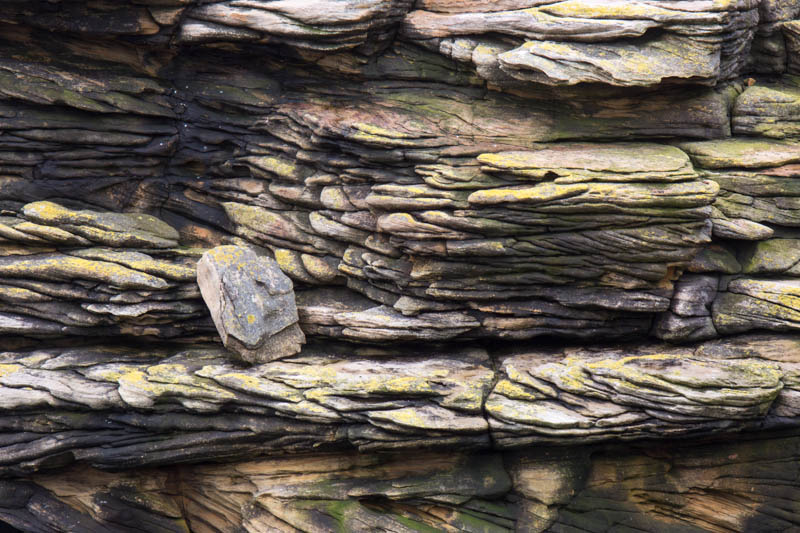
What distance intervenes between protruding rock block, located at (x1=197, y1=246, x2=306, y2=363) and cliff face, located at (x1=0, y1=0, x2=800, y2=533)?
66mm

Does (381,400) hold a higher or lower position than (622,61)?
lower

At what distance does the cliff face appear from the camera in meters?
16.6

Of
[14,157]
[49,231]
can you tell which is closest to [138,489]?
[49,231]

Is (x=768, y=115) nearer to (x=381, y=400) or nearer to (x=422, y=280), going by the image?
(x=422, y=280)

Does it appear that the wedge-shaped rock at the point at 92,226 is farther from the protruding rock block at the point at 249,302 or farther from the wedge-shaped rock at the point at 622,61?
the wedge-shaped rock at the point at 622,61

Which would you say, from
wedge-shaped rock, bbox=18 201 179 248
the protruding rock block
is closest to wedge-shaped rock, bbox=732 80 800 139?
the protruding rock block

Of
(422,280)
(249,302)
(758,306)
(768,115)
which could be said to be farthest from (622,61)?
(249,302)

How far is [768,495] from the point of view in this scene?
16.9 m

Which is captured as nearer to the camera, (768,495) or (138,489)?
(768,495)

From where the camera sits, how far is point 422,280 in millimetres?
17625

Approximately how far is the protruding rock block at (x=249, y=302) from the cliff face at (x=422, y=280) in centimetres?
7

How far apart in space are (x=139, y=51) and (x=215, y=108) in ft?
7.22

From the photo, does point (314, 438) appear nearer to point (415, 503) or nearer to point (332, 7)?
point (415, 503)

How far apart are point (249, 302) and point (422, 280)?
3818mm
